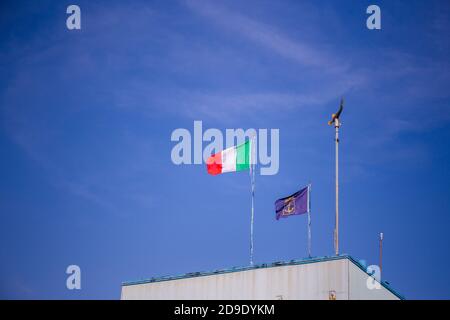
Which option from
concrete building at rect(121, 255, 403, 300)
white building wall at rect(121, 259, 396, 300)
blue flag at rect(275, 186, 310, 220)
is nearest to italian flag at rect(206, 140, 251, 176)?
blue flag at rect(275, 186, 310, 220)

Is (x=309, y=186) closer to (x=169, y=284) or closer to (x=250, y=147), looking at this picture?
(x=250, y=147)

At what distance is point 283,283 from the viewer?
31188 millimetres

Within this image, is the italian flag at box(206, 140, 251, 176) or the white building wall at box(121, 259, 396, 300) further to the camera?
the italian flag at box(206, 140, 251, 176)

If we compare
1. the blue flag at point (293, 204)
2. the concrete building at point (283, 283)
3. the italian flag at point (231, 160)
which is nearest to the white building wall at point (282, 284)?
the concrete building at point (283, 283)

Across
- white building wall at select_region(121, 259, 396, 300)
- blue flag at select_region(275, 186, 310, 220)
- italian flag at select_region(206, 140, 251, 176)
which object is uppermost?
italian flag at select_region(206, 140, 251, 176)

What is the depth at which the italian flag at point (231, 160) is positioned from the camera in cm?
3847

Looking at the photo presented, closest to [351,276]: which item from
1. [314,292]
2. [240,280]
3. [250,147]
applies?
[314,292]

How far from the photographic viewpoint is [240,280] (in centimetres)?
3294

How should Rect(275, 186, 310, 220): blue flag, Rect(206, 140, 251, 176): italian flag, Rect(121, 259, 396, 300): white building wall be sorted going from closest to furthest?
Rect(121, 259, 396, 300): white building wall < Rect(275, 186, 310, 220): blue flag < Rect(206, 140, 251, 176): italian flag

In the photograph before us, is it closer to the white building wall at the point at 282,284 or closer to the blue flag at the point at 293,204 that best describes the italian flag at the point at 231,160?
the blue flag at the point at 293,204

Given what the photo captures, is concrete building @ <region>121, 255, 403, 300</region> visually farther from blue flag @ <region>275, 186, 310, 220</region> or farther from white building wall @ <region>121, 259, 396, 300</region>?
blue flag @ <region>275, 186, 310, 220</region>

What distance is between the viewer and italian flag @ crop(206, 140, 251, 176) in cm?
3847

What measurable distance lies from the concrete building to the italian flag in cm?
736
